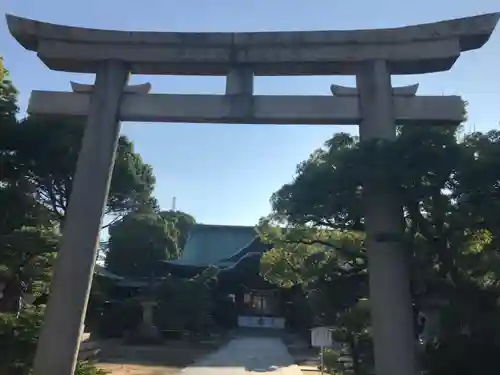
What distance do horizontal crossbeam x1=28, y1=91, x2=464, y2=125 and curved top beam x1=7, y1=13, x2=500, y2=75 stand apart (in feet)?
1.64

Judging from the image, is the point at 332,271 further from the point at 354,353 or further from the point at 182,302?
the point at 182,302

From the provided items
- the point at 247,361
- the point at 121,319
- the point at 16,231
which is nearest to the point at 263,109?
the point at 16,231

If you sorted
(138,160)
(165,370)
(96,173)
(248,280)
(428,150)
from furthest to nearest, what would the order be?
1. (248,280)
2. (138,160)
3. (165,370)
4. (96,173)
5. (428,150)

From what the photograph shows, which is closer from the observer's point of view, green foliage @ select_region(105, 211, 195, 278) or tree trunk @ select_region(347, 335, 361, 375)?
tree trunk @ select_region(347, 335, 361, 375)

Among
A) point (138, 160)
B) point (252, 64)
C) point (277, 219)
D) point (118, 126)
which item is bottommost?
point (277, 219)

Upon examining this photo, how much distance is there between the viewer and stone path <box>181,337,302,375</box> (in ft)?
50.9

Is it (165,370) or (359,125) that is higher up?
(359,125)

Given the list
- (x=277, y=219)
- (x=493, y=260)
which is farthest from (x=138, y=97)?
(x=493, y=260)

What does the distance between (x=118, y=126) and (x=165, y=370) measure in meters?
9.93

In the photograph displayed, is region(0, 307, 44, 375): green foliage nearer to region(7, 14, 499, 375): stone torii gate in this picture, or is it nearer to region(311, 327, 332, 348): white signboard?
region(7, 14, 499, 375): stone torii gate

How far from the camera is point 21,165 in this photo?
1111cm

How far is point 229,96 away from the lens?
778cm

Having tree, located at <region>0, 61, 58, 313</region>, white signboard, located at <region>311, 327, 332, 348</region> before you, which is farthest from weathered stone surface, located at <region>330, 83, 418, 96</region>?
tree, located at <region>0, 61, 58, 313</region>

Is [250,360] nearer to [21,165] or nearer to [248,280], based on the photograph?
[21,165]
